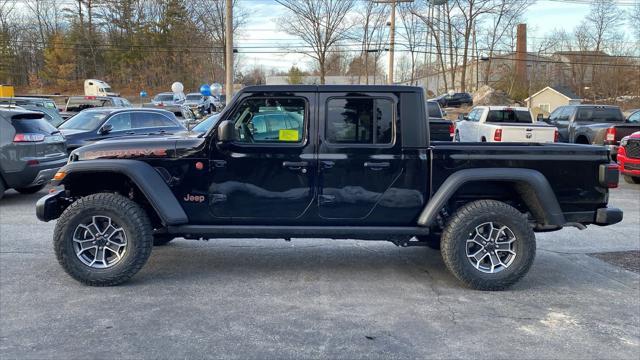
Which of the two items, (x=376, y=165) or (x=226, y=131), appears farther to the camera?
(x=376, y=165)

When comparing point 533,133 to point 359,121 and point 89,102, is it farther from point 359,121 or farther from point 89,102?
point 89,102

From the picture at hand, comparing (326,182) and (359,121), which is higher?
(359,121)

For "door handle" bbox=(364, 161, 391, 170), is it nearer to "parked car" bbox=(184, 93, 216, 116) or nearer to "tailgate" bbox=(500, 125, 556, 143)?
"tailgate" bbox=(500, 125, 556, 143)

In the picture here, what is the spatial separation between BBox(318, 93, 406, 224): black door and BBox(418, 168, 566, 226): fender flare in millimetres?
342

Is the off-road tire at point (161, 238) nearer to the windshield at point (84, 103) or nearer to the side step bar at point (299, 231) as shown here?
the side step bar at point (299, 231)

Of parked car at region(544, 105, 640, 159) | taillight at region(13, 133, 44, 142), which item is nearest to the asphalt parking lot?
taillight at region(13, 133, 44, 142)

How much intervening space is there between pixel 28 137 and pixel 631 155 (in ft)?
41.7

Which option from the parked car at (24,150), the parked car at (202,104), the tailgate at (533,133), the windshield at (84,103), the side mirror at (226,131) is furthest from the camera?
the parked car at (202,104)

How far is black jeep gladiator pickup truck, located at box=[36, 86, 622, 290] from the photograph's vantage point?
4855mm

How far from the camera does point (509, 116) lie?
16.7 meters

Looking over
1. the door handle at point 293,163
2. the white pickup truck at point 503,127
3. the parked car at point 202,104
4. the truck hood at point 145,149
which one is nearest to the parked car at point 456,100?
the parked car at point 202,104

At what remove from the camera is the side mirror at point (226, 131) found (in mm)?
4742

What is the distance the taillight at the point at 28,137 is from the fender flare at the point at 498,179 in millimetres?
7394

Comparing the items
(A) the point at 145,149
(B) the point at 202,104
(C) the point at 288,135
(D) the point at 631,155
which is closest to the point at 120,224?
(A) the point at 145,149
